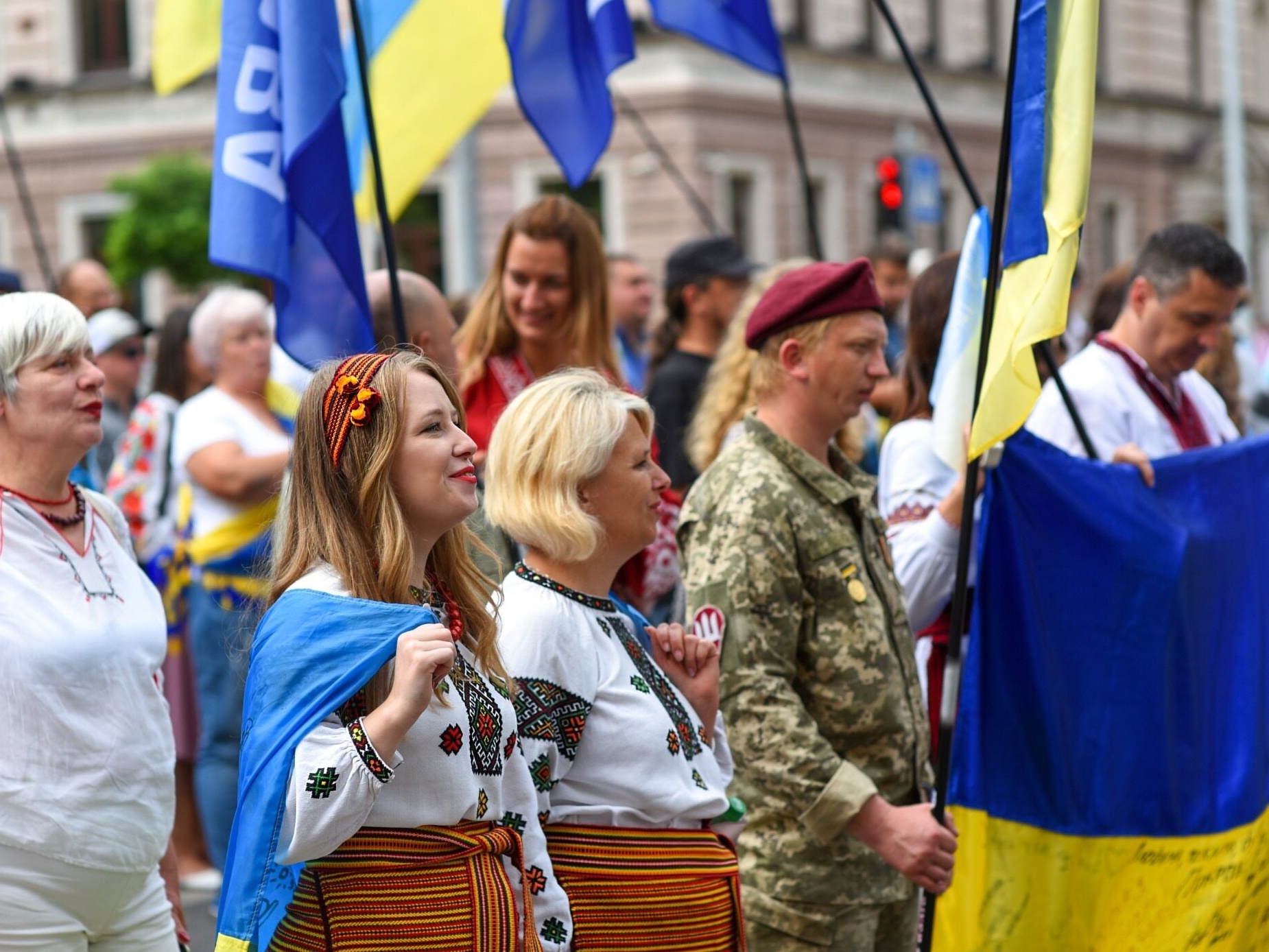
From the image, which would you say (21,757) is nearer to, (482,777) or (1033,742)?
(482,777)

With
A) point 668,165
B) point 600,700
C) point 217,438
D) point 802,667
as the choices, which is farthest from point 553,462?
point 668,165

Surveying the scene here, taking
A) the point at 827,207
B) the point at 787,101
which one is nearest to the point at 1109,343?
the point at 787,101

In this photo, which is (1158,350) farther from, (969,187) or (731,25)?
(731,25)

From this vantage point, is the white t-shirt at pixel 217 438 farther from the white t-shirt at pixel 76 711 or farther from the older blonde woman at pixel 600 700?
the older blonde woman at pixel 600 700

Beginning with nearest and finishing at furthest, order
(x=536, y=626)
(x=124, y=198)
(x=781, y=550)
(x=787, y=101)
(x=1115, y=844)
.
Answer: (x=536, y=626)
(x=781, y=550)
(x=1115, y=844)
(x=787, y=101)
(x=124, y=198)

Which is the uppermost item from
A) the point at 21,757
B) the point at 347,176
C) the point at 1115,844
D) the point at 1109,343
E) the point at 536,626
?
the point at 347,176

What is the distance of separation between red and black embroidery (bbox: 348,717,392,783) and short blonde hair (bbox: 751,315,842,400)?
179 cm

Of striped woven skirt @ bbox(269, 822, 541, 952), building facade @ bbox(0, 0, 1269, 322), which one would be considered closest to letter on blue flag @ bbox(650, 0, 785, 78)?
striped woven skirt @ bbox(269, 822, 541, 952)

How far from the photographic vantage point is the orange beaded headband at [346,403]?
10.2 feet

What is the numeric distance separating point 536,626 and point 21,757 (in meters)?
1.00

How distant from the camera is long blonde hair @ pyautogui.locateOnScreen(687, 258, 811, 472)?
545 centimetres

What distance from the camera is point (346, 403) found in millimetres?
3133

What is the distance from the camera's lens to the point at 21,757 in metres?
3.58

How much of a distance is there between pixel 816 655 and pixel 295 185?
1688 mm
